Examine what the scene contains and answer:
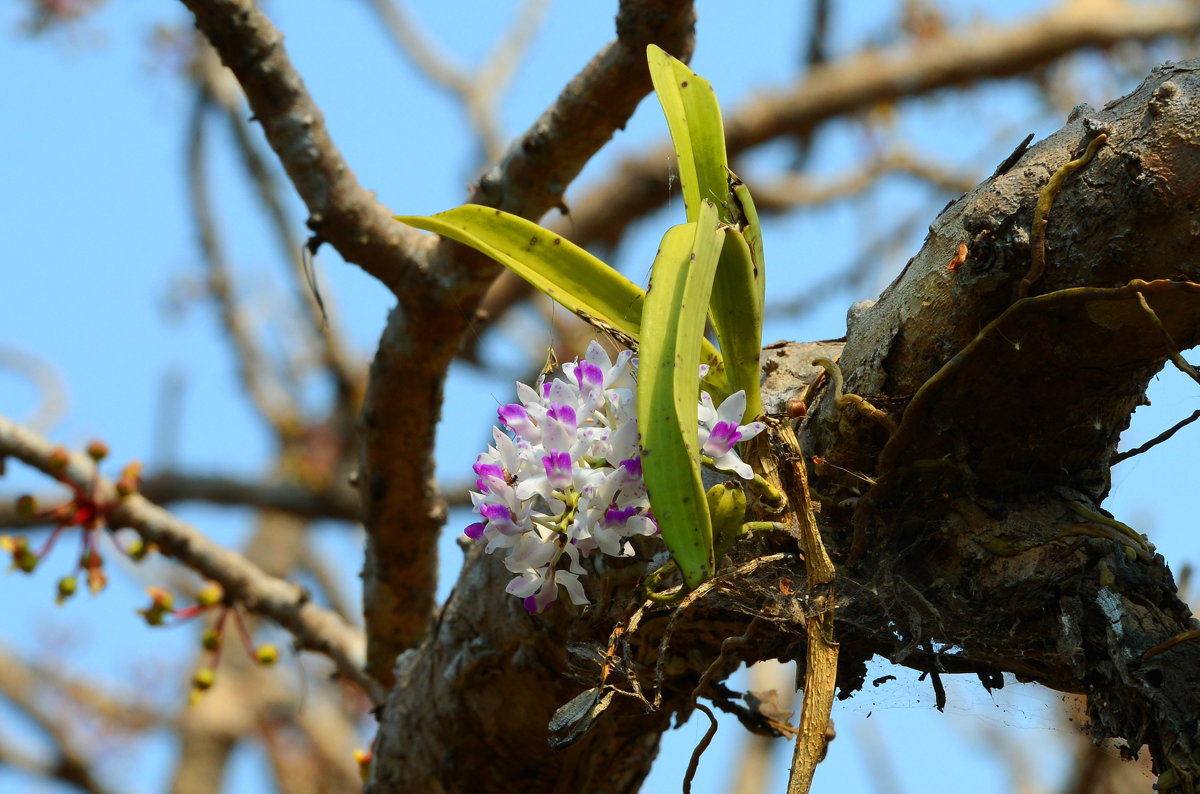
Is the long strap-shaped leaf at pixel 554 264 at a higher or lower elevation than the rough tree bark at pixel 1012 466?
higher

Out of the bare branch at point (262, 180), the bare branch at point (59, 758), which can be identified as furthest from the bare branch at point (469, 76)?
the bare branch at point (59, 758)

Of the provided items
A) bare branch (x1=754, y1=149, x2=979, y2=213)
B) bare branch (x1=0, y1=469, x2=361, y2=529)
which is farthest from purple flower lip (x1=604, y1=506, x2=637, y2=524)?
bare branch (x1=754, y1=149, x2=979, y2=213)

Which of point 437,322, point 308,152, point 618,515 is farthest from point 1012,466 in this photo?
point 308,152

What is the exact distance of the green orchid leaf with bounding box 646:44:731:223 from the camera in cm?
94

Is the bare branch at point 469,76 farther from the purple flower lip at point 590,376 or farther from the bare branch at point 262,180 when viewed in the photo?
the purple flower lip at point 590,376

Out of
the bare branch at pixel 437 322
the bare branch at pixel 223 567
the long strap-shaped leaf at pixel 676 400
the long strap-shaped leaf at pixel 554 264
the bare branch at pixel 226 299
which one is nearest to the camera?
the long strap-shaped leaf at pixel 676 400

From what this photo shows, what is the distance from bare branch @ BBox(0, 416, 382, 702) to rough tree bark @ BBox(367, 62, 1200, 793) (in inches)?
47.9

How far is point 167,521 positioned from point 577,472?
1664 mm

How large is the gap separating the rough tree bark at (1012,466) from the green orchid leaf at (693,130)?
0.87ft

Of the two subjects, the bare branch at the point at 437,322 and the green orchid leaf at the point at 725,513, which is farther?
the bare branch at the point at 437,322

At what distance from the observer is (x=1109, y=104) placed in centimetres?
97

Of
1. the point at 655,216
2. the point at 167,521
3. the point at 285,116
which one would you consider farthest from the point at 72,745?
the point at 285,116

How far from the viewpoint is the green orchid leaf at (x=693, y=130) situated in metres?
0.94

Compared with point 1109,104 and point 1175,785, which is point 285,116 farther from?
point 1175,785
